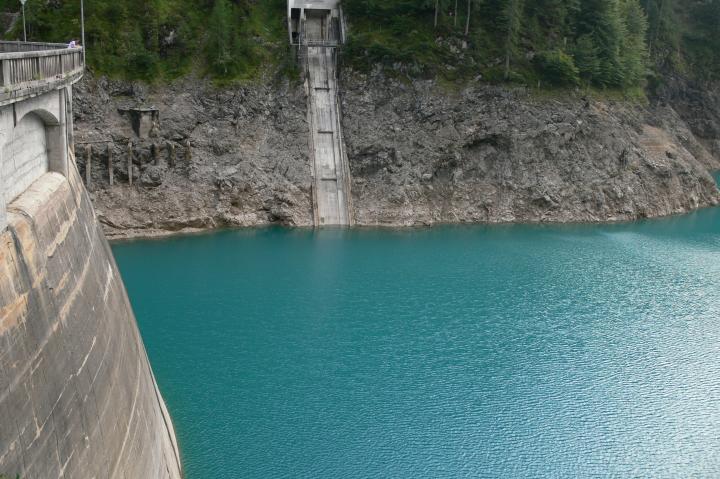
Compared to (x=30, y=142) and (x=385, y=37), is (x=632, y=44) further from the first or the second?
(x=30, y=142)

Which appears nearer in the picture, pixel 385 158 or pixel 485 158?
pixel 385 158

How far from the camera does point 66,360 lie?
15969 mm

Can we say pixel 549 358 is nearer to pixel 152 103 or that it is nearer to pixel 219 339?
Answer: pixel 219 339

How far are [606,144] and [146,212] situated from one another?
Answer: 1602 inches

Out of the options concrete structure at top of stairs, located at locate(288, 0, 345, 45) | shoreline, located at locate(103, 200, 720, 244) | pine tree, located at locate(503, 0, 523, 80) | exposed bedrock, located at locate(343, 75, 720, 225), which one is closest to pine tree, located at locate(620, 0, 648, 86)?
exposed bedrock, located at locate(343, 75, 720, 225)

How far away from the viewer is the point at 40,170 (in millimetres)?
21391

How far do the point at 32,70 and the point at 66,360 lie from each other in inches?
346

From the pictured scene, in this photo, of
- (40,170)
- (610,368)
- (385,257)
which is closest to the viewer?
(40,170)

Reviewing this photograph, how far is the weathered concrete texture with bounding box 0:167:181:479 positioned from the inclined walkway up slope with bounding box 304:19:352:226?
35398mm

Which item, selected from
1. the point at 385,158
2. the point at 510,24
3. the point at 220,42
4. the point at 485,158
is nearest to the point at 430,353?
the point at 385,158

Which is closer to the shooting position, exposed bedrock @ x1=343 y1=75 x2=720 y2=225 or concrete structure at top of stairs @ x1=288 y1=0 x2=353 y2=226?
concrete structure at top of stairs @ x1=288 y1=0 x2=353 y2=226

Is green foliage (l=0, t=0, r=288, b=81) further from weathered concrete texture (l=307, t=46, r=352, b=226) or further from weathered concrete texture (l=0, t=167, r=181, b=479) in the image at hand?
weathered concrete texture (l=0, t=167, r=181, b=479)

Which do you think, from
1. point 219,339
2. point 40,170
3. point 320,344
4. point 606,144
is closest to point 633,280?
point 606,144

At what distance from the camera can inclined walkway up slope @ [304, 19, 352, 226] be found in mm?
58750
